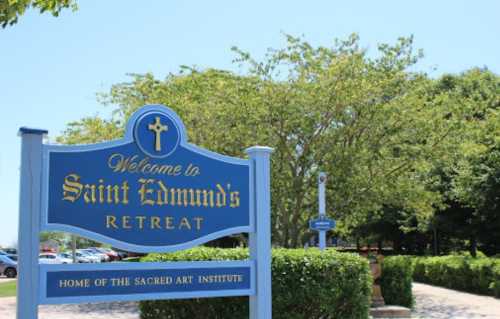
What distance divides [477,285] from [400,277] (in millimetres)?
5979

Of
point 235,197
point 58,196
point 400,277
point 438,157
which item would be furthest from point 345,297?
point 438,157

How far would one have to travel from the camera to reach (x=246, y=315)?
8906 mm

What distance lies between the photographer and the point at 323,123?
57.2ft

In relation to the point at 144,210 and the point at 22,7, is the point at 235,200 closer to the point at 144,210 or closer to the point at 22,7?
the point at 144,210

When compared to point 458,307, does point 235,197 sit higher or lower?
higher

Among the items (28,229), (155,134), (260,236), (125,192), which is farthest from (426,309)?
(28,229)

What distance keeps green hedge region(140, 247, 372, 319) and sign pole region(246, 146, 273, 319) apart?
1.05m

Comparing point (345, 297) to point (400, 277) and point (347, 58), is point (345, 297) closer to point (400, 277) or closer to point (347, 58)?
point (400, 277)

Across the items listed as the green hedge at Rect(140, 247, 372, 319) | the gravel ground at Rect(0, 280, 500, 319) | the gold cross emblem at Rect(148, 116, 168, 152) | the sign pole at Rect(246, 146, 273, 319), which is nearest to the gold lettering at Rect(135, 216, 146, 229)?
the gold cross emblem at Rect(148, 116, 168, 152)

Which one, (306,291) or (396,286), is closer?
(306,291)

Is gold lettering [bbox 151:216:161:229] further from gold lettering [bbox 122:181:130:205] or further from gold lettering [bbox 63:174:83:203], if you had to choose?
gold lettering [bbox 63:174:83:203]

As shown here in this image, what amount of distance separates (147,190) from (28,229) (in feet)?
4.60

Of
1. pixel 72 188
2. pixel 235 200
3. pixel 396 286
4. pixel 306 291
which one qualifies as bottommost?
pixel 396 286

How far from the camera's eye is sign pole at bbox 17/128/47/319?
6.39 metres
